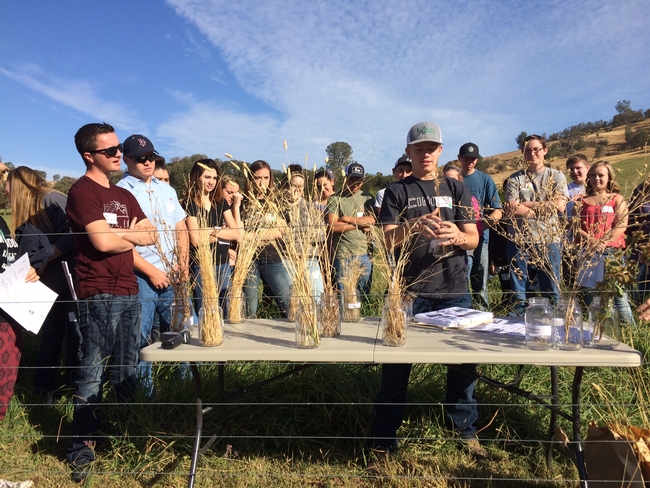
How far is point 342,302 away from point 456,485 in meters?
1.17

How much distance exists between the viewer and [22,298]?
3.12 m

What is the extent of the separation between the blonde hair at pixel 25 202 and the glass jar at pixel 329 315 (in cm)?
260

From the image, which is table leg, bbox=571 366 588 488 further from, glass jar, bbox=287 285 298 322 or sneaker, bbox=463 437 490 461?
glass jar, bbox=287 285 298 322

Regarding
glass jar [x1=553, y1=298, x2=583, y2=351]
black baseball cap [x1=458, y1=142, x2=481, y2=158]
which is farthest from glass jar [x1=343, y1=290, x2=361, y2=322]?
black baseball cap [x1=458, y1=142, x2=481, y2=158]

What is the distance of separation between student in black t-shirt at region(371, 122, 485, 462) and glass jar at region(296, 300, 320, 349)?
60 cm

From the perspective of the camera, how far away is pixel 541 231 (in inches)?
86.9

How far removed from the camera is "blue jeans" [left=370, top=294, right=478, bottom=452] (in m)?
2.69

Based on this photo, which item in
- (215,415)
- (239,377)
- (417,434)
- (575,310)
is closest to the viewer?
(575,310)

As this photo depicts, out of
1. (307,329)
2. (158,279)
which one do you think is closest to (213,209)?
(158,279)

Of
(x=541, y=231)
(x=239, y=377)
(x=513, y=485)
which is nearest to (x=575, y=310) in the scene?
(x=541, y=231)

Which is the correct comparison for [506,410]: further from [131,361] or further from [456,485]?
[131,361]

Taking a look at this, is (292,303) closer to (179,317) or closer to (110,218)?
(179,317)

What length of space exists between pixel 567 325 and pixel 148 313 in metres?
2.80

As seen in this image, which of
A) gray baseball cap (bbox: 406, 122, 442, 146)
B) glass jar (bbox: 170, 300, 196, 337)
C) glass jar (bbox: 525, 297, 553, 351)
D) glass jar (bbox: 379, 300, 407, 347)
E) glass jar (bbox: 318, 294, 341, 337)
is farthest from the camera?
gray baseball cap (bbox: 406, 122, 442, 146)
